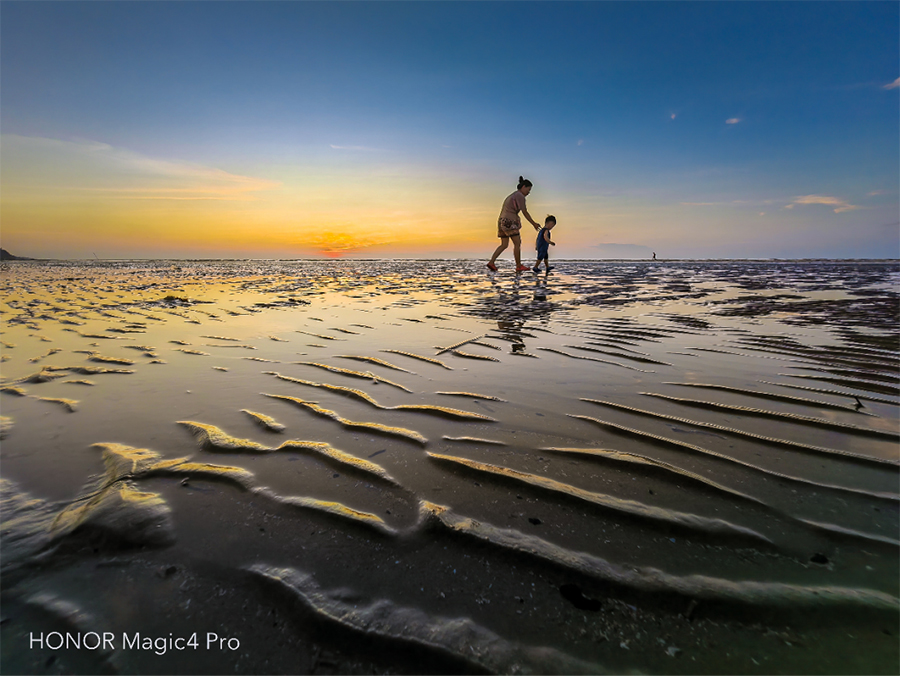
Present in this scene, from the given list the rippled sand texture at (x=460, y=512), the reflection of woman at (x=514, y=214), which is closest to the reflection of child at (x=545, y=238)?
the reflection of woman at (x=514, y=214)

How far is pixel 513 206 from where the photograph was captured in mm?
14734

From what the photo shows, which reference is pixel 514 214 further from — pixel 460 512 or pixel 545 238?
pixel 460 512

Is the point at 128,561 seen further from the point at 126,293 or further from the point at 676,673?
the point at 126,293

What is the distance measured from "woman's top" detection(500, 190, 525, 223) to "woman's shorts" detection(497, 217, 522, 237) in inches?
4.3

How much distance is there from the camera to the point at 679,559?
144 centimetres

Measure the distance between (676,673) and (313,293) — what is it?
10.4 meters

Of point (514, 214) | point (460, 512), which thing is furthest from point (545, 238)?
point (460, 512)

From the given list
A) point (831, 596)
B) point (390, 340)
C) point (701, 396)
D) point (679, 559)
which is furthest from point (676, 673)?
point (390, 340)

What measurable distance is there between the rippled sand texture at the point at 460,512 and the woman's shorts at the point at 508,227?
11635mm

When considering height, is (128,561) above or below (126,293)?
below

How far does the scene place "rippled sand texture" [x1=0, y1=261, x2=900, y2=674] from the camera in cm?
115

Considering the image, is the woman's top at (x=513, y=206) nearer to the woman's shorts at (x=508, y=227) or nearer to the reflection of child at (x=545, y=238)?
the woman's shorts at (x=508, y=227)

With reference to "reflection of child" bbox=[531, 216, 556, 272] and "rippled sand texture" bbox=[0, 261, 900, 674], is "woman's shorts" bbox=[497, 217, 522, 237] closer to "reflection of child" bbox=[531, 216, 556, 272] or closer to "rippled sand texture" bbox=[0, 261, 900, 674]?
"reflection of child" bbox=[531, 216, 556, 272]

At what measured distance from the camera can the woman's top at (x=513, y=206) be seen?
47.8ft
